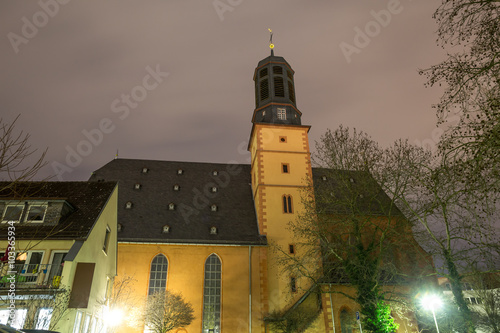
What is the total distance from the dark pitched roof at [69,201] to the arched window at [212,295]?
8.81 m

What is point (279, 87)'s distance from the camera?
2992 centimetres

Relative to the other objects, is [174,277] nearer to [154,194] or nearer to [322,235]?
[154,194]

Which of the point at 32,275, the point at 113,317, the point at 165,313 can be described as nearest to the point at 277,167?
the point at 165,313

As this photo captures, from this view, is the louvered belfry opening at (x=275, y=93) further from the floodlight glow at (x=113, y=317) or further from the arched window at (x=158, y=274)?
the floodlight glow at (x=113, y=317)

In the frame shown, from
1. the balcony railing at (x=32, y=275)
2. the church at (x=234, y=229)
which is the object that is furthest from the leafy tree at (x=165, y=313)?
the balcony railing at (x=32, y=275)

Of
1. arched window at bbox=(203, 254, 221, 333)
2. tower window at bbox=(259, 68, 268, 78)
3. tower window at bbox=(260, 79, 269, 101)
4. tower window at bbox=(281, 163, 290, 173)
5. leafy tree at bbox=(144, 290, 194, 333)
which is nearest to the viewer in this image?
leafy tree at bbox=(144, 290, 194, 333)

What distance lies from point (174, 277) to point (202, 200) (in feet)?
23.3

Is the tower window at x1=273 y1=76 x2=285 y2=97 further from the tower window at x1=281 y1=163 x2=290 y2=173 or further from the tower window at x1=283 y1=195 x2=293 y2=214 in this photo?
the tower window at x1=283 y1=195 x2=293 y2=214

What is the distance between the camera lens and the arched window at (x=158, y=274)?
862 inches

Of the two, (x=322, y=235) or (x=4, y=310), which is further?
(x=322, y=235)

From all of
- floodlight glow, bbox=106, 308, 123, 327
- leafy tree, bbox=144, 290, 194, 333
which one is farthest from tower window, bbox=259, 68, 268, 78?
floodlight glow, bbox=106, 308, 123, 327

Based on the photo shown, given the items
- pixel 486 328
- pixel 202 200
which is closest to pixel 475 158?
pixel 202 200

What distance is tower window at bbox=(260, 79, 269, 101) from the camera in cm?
3009

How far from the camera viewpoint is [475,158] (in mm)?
5316
